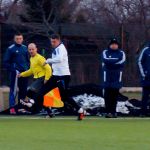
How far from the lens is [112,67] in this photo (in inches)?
635

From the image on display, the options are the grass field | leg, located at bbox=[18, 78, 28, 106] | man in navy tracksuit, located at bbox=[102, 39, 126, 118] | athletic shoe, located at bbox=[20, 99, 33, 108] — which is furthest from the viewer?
leg, located at bbox=[18, 78, 28, 106]

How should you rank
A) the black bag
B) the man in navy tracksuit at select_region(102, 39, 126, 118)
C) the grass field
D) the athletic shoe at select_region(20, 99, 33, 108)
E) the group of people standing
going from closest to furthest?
the grass field, the group of people standing, the black bag, the man in navy tracksuit at select_region(102, 39, 126, 118), the athletic shoe at select_region(20, 99, 33, 108)

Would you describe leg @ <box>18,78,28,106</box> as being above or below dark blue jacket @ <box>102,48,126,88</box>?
below

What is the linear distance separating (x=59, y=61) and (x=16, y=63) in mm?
2106

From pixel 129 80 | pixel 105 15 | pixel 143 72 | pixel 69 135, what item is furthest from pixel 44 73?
pixel 105 15

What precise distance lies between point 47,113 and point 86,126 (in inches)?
104

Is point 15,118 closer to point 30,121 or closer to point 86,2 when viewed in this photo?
point 30,121

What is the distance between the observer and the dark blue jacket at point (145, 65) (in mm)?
16406

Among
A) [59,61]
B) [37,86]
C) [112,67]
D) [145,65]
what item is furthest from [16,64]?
[145,65]

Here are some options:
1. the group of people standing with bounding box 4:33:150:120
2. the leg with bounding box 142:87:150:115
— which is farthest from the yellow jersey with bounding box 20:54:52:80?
the leg with bounding box 142:87:150:115

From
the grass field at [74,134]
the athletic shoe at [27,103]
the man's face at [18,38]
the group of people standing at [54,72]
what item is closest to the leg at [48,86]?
the group of people standing at [54,72]

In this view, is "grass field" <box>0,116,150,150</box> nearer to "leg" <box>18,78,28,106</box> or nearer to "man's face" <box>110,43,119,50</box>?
"leg" <box>18,78,28,106</box>

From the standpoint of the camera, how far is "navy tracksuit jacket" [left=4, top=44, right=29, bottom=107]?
1703 centimetres

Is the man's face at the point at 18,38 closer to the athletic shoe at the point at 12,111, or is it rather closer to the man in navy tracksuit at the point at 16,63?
the man in navy tracksuit at the point at 16,63
